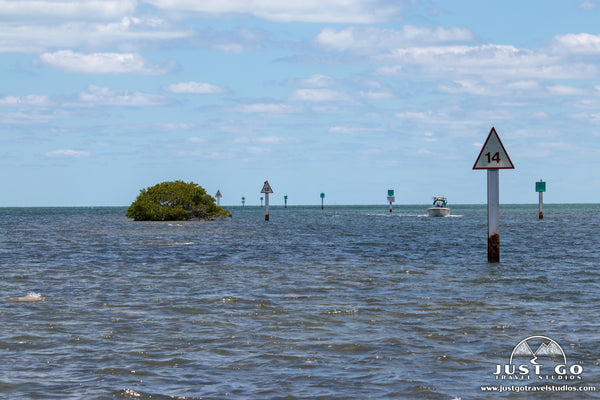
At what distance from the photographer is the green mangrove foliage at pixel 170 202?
64250mm

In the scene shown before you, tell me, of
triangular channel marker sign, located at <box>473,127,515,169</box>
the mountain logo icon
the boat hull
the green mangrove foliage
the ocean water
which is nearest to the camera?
the ocean water

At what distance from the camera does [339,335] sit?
980cm

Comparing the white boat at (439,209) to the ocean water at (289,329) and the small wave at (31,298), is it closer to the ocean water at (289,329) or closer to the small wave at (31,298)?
the ocean water at (289,329)

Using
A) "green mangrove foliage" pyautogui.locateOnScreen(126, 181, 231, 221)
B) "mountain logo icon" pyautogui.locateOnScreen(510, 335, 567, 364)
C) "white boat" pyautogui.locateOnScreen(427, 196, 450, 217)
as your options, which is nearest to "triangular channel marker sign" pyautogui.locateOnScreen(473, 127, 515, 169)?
"mountain logo icon" pyautogui.locateOnScreen(510, 335, 567, 364)

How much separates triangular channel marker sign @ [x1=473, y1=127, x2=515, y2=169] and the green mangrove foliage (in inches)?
1887

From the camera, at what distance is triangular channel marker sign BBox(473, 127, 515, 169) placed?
18641 millimetres

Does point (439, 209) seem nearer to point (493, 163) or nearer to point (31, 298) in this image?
point (493, 163)

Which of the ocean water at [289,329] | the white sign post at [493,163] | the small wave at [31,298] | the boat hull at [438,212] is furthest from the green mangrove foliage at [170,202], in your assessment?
the small wave at [31,298]

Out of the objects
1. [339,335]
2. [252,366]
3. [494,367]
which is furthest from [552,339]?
[252,366]

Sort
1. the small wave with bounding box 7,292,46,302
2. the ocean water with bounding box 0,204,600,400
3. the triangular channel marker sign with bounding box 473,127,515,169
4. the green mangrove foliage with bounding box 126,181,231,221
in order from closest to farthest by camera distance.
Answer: the ocean water with bounding box 0,204,600,400, the small wave with bounding box 7,292,46,302, the triangular channel marker sign with bounding box 473,127,515,169, the green mangrove foliage with bounding box 126,181,231,221

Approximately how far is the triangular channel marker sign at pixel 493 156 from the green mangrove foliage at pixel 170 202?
4793 cm

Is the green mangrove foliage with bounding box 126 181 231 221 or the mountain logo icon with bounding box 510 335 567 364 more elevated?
the green mangrove foliage with bounding box 126 181 231 221

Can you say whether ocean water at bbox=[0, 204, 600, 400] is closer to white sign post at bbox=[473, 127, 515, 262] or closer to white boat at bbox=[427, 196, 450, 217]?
white sign post at bbox=[473, 127, 515, 262]

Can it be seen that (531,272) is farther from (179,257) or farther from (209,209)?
(209,209)
